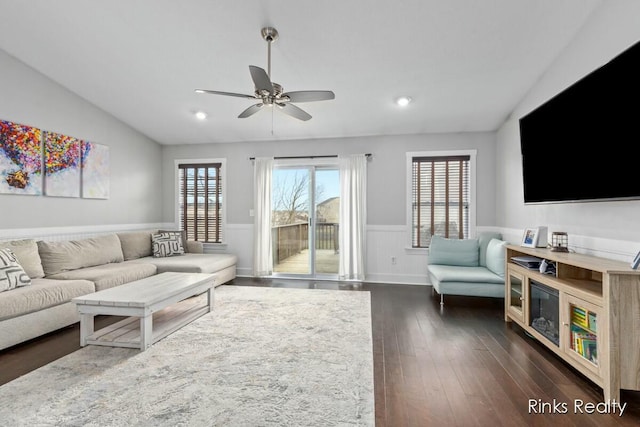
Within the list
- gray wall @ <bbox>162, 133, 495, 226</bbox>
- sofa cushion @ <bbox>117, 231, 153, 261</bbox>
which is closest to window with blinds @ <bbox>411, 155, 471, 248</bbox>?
gray wall @ <bbox>162, 133, 495, 226</bbox>

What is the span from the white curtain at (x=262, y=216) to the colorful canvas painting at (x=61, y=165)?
2.53 metres

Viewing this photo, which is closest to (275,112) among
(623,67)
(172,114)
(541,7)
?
(172,114)

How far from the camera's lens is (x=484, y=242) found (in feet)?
14.5

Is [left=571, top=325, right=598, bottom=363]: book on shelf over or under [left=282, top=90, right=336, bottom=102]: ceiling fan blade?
under

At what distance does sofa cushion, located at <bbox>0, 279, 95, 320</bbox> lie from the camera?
258cm

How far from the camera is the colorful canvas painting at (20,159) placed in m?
3.45

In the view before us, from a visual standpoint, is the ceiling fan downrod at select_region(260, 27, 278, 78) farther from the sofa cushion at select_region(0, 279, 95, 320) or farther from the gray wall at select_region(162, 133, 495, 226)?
the sofa cushion at select_region(0, 279, 95, 320)

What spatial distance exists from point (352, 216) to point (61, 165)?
13.5 feet

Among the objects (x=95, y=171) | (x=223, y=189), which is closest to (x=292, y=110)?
(x=223, y=189)

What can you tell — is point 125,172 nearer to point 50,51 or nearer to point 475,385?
point 50,51

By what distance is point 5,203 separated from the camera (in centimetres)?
348

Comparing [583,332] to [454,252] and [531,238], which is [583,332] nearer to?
[531,238]

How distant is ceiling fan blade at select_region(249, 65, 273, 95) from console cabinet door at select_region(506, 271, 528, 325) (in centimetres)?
299

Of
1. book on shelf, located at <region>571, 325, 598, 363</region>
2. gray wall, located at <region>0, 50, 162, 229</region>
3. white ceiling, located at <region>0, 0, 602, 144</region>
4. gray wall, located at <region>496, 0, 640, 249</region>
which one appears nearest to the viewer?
book on shelf, located at <region>571, 325, 598, 363</region>
